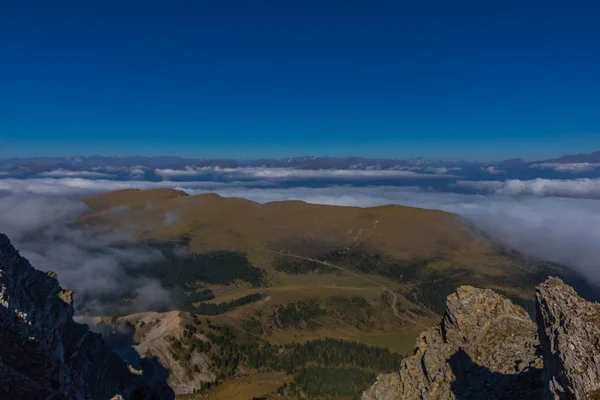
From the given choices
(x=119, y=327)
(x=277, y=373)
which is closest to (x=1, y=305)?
(x=277, y=373)

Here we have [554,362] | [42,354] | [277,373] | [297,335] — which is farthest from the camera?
[297,335]

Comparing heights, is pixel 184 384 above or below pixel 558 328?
below

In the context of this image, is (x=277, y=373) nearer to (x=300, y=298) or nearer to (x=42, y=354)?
(x=300, y=298)

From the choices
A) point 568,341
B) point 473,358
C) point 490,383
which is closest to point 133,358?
point 473,358

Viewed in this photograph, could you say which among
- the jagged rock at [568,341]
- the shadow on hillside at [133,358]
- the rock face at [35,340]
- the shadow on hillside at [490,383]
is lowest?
the shadow on hillside at [133,358]

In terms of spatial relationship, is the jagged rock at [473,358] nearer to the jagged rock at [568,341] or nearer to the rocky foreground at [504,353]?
the rocky foreground at [504,353]

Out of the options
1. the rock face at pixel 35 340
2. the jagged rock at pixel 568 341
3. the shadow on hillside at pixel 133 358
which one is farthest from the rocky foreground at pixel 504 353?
the shadow on hillside at pixel 133 358
